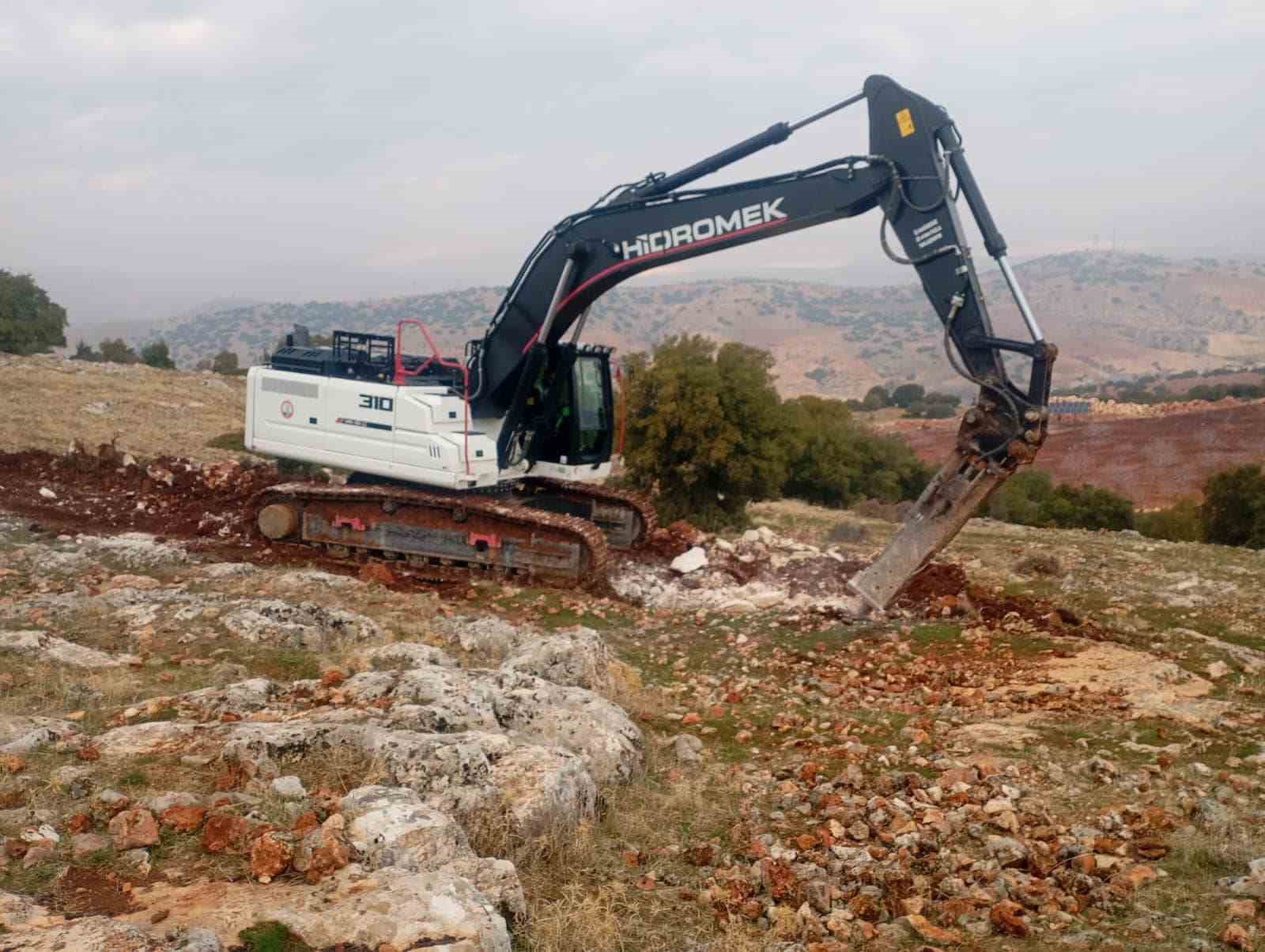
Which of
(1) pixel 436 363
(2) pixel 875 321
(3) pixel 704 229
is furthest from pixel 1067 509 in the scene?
(2) pixel 875 321

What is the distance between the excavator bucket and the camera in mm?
9820

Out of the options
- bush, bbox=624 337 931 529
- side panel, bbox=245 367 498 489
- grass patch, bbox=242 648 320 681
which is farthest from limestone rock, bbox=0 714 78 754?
bush, bbox=624 337 931 529

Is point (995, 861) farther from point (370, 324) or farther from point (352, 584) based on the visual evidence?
point (370, 324)

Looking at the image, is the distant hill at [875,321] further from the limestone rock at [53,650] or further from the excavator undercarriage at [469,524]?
the limestone rock at [53,650]

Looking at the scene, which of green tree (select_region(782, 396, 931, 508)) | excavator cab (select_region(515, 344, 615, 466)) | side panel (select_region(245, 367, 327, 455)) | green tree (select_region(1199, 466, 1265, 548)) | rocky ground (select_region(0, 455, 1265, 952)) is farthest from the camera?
green tree (select_region(782, 396, 931, 508))

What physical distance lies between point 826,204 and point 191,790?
8358 millimetres

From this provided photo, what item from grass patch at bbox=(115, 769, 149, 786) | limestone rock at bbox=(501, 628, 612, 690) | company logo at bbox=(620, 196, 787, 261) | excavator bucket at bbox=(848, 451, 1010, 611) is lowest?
limestone rock at bbox=(501, 628, 612, 690)

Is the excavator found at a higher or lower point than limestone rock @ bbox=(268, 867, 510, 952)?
higher

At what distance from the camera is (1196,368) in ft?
382

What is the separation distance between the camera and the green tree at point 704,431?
17750 mm

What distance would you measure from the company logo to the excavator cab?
1.90 m

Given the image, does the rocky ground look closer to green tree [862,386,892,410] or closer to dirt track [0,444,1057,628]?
dirt track [0,444,1057,628]

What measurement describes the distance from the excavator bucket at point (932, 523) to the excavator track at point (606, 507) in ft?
14.6

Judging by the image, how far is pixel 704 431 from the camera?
58.5ft
